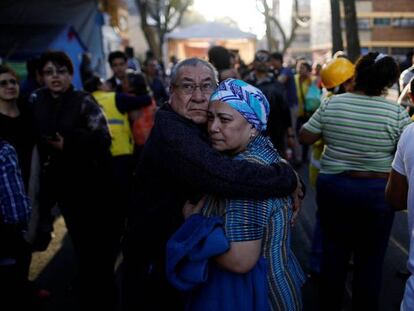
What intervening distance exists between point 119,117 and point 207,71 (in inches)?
102

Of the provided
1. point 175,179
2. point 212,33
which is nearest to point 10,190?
point 175,179

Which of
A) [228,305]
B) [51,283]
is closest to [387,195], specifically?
[228,305]

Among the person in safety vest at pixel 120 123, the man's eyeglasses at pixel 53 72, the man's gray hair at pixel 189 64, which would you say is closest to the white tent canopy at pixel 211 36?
the person in safety vest at pixel 120 123

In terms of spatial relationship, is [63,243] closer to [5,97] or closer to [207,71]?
[5,97]

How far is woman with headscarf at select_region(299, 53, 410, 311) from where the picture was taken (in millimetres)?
2740

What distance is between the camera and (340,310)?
3.30 meters

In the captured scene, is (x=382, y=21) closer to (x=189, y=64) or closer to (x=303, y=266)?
(x=303, y=266)

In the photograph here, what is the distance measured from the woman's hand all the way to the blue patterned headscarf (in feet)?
1.15

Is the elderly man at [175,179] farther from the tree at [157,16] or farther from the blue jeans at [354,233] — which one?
the tree at [157,16]

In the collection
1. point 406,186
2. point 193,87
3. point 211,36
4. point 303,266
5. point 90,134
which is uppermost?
point 211,36

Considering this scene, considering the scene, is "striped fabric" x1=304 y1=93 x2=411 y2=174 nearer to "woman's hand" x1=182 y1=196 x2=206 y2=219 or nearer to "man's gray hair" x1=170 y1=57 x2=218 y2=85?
"man's gray hair" x1=170 y1=57 x2=218 y2=85

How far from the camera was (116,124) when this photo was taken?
14.1 ft

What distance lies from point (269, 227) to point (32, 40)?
36.7 feet

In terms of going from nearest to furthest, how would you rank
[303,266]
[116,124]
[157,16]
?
1. [303,266]
2. [116,124]
3. [157,16]
